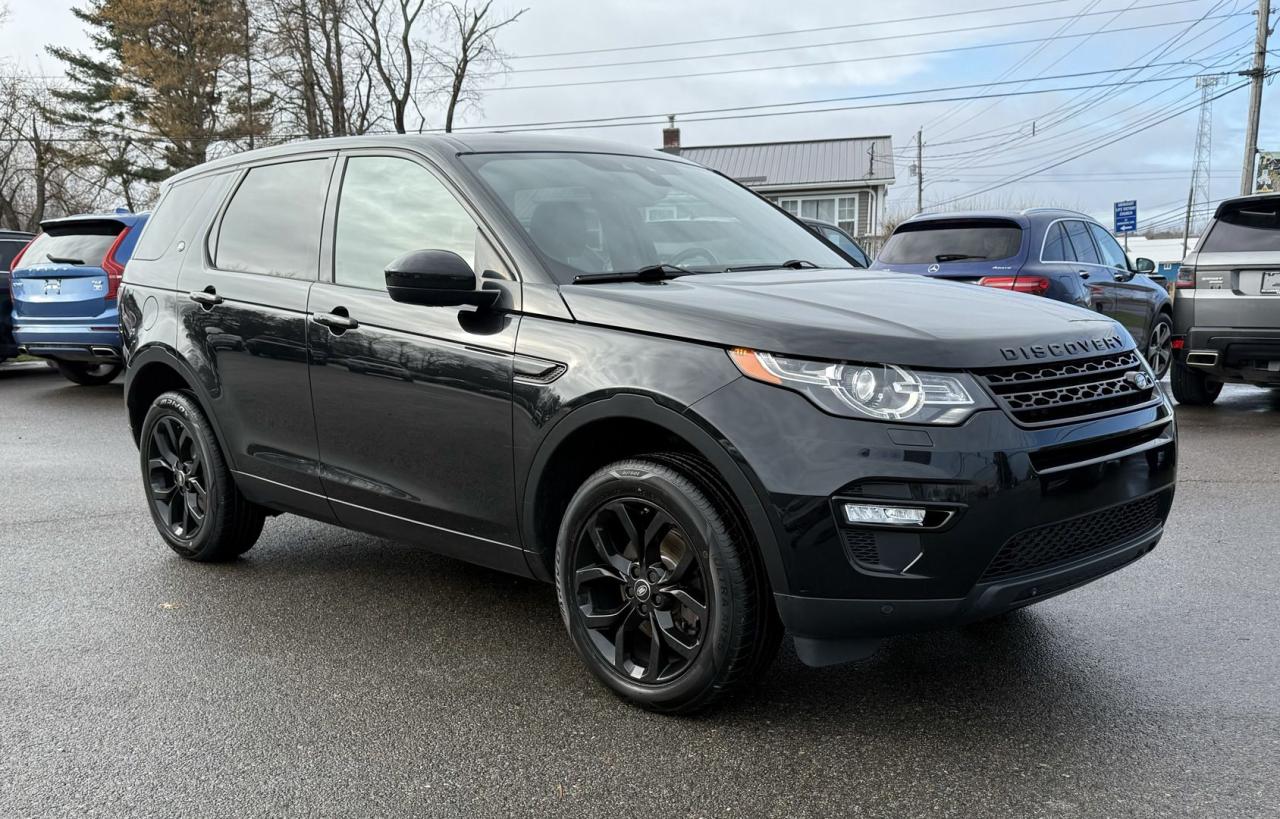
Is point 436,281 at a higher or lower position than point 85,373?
higher

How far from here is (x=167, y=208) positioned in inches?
206

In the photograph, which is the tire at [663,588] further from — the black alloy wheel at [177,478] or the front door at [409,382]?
the black alloy wheel at [177,478]

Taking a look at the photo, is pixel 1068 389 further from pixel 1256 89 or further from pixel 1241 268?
pixel 1256 89

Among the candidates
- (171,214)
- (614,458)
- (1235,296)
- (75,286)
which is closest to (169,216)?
(171,214)

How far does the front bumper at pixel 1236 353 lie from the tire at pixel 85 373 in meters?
11.1

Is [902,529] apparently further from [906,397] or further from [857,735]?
[857,735]

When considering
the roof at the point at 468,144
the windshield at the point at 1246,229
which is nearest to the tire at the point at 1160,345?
the windshield at the point at 1246,229

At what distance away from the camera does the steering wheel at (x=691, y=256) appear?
12.5 ft

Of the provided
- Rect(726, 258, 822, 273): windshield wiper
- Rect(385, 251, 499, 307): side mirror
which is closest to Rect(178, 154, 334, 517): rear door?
Rect(385, 251, 499, 307): side mirror

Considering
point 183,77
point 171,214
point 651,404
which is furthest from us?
point 183,77

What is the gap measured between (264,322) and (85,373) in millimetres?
9855

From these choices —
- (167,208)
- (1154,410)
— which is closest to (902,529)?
(1154,410)

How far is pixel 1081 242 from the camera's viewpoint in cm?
982

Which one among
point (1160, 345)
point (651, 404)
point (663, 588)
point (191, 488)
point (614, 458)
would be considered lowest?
point (1160, 345)
